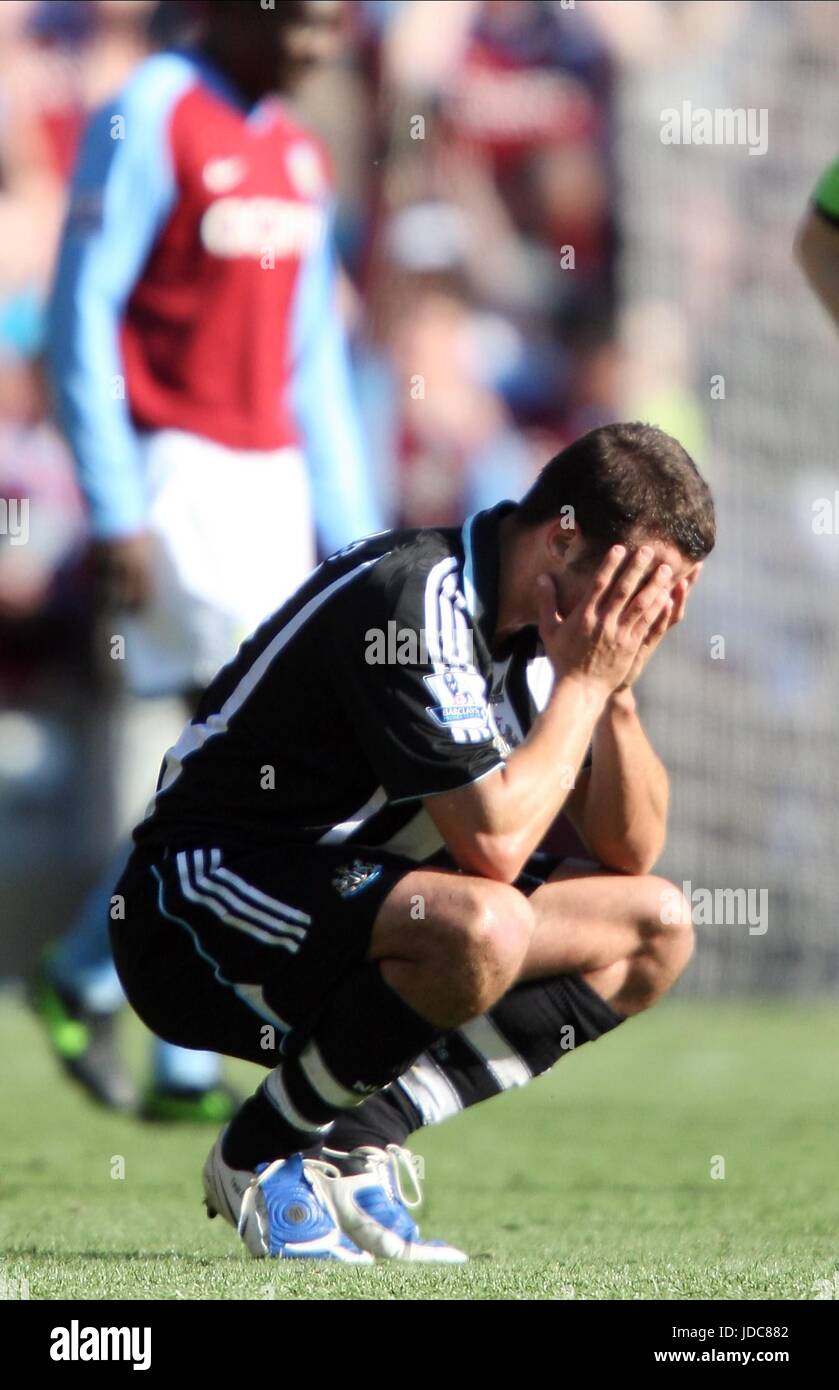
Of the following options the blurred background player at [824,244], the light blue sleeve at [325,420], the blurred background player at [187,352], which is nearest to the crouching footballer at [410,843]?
the blurred background player at [824,244]

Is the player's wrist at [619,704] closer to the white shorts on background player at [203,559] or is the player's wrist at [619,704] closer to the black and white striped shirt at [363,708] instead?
the black and white striped shirt at [363,708]

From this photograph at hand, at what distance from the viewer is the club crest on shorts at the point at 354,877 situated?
316 centimetres

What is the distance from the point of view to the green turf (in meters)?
2.84

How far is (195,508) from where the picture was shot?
16.2 feet

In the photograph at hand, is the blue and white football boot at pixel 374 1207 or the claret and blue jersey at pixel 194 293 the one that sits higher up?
the claret and blue jersey at pixel 194 293

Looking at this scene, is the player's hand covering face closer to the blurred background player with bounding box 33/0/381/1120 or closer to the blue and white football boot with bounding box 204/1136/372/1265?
the blue and white football boot with bounding box 204/1136/372/1265

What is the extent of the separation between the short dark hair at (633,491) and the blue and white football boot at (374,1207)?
1.02 meters

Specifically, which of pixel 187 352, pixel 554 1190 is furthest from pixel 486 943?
pixel 187 352

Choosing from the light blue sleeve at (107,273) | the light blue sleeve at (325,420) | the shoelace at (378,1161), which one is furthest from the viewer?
the light blue sleeve at (325,420)

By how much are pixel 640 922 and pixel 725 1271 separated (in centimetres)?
61

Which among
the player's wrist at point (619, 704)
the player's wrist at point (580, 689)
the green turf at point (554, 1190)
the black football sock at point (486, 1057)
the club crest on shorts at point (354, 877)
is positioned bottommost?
the green turf at point (554, 1190)
